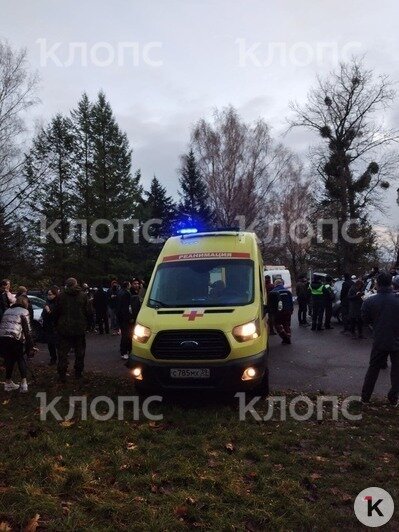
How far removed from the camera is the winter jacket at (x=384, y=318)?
7.47 metres

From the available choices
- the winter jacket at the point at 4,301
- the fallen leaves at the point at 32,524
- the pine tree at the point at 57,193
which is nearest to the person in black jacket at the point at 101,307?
the winter jacket at the point at 4,301

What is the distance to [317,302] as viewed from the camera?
1692 cm

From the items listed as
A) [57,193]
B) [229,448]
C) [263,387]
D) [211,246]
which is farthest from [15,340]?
[57,193]

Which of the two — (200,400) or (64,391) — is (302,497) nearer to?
(200,400)

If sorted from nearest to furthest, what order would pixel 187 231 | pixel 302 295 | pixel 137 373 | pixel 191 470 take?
pixel 191 470 → pixel 137 373 → pixel 187 231 → pixel 302 295

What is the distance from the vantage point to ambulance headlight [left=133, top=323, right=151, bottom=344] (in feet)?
23.9

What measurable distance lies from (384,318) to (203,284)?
294 cm

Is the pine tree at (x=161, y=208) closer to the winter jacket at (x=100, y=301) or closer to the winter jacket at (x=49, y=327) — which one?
the winter jacket at (x=100, y=301)

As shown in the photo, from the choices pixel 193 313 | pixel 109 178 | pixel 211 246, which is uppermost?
pixel 109 178

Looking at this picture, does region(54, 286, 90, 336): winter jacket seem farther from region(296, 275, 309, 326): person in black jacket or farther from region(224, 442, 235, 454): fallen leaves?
region(296, 275, 309, 326): person in black jacket

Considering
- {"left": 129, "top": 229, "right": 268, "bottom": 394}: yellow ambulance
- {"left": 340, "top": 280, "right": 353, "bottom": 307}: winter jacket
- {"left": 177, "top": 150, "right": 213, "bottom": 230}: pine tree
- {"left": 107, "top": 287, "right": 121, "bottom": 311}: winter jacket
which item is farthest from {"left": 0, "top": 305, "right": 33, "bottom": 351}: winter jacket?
{"left": 177, "top": 150, "right": 213, "bottom": 230}: pine tree

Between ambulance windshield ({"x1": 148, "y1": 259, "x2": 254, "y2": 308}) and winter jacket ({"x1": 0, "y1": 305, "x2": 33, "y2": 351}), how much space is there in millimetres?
2283

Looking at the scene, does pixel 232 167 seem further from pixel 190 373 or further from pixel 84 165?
pixel 190 373

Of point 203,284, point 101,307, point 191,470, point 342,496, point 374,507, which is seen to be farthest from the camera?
point 101,307
